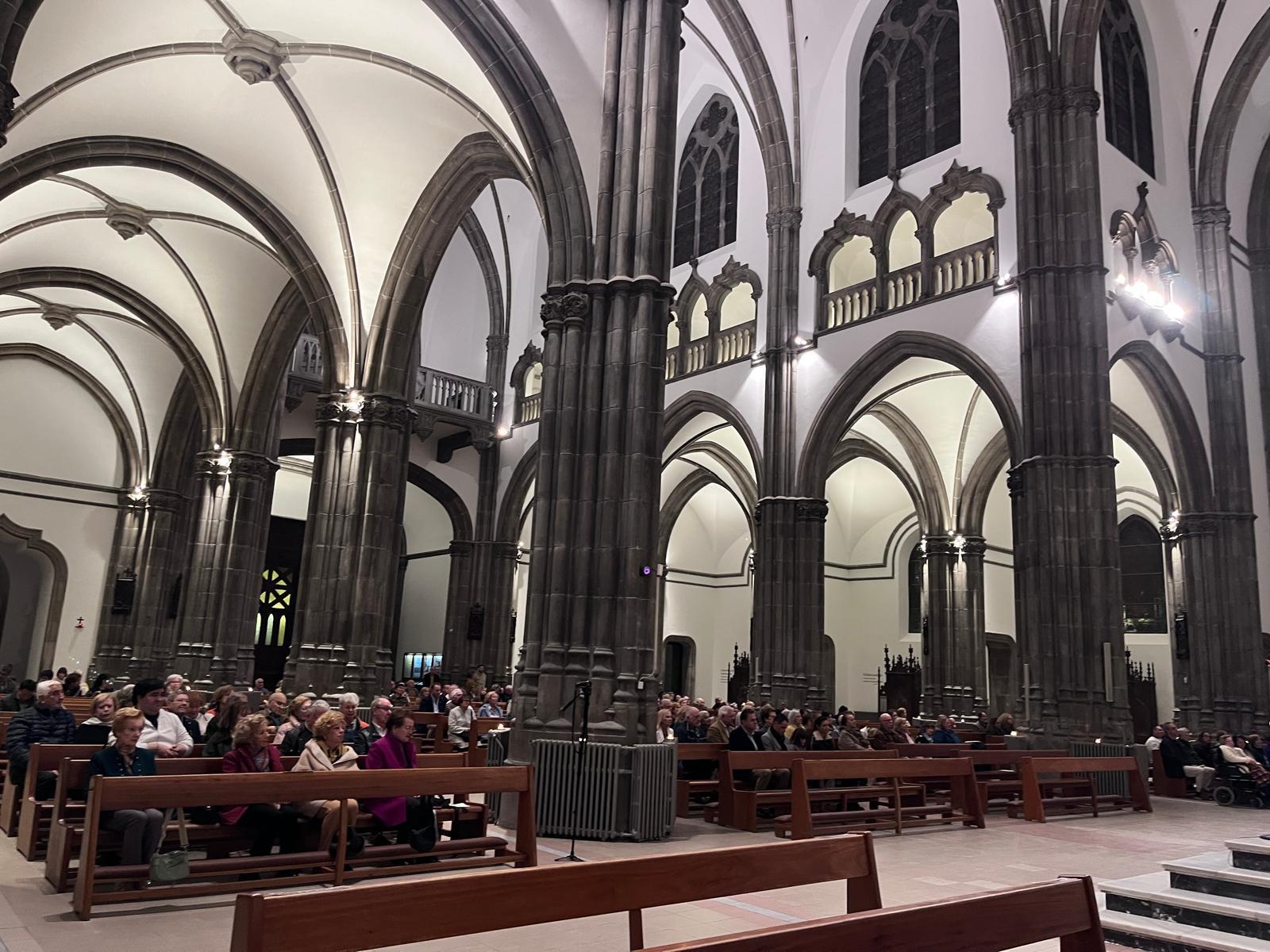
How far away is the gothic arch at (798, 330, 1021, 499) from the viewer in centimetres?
1622

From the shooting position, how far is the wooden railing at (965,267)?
16.7 metres

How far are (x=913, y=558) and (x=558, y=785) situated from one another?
2028cm

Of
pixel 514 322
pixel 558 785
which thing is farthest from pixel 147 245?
pixel 558 785

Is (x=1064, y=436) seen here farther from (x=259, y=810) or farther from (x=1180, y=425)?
(x=259, y=810)

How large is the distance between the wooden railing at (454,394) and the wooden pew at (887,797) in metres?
15.8

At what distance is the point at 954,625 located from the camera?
69.2 ft

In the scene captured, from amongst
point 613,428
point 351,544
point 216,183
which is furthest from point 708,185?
point 613,428

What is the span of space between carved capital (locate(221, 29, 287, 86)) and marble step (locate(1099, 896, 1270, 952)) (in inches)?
488

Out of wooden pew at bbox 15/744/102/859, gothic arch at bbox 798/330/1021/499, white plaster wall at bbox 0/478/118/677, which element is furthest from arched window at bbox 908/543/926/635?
wooden pew at bbox 15/744/102/859

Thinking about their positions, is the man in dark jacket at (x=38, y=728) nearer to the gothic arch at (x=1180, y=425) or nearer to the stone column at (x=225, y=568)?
the stone column at (x=225, y=568)

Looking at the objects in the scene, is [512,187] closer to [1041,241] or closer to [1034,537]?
[1041,241]

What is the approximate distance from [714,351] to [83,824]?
1719 centimetres

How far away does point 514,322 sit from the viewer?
24.6 m

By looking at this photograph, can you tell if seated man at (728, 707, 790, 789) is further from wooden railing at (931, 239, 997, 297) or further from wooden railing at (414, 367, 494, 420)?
wooden railing at (414, 367, 494, 420)
